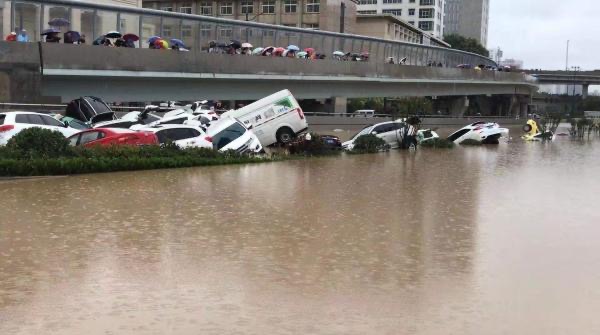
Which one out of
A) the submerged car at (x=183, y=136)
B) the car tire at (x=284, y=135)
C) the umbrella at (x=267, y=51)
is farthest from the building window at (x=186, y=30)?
the submerged car at (x=183, y=136)

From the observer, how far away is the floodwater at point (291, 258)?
23.9 ft

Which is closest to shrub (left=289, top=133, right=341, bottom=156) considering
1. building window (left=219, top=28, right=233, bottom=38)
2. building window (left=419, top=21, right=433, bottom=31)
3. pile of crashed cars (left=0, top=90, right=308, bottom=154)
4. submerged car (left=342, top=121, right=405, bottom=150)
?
pile of crashed cars (left=0, top=90, right=308, bottom=154)

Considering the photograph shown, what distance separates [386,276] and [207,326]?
2.86 meters

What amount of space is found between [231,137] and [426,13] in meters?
112

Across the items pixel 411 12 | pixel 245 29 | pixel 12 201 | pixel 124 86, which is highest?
pixel 411 12

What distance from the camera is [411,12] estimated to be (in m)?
132

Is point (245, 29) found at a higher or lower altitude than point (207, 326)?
higher

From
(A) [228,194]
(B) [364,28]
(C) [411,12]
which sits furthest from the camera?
(C) [411,12]

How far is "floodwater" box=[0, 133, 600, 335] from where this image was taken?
7273mm

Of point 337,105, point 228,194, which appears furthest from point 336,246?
point 337,105

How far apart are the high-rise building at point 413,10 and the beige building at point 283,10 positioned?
4300 centimetres

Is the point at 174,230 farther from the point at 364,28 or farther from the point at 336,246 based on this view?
the point at 364,28

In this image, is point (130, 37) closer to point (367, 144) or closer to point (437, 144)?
point (367, 144)

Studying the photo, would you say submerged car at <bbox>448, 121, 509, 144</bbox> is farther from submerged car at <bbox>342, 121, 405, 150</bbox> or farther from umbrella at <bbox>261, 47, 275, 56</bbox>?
umbrella at <bbox>261, 47, 275, 56</bbox>
